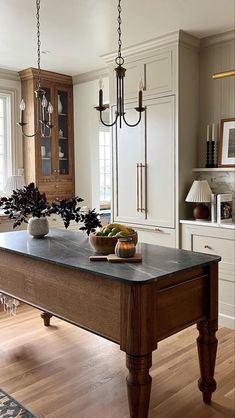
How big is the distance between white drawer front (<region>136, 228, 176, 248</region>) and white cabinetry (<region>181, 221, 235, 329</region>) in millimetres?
277

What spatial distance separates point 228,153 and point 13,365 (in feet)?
8.71

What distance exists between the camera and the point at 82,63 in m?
4.80

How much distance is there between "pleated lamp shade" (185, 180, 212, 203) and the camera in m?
3.77

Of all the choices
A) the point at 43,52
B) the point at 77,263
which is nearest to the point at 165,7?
the point at 43,52

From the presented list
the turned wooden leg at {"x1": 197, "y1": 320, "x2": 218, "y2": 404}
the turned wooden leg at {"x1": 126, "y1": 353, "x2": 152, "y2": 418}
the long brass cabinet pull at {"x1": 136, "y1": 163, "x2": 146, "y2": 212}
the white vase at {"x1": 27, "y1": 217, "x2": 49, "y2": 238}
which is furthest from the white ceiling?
the turned wooden leg at {"x1": 126, "y1": 353, "x2": 152, "y2": 418}

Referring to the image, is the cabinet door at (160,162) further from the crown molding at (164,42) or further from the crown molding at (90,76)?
the crown molding at (90,76)

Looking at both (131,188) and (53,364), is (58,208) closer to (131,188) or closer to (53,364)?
(53,364)

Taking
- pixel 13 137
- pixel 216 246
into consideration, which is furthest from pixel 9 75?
pixel 216 246

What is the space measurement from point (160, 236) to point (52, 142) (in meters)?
2.08

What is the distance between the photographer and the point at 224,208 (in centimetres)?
375

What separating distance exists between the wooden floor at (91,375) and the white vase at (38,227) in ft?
3.16

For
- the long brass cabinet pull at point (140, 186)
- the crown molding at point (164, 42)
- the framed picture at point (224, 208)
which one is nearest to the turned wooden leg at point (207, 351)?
the framed picture at point (224, 208)

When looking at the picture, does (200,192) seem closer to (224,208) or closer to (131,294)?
(224,208)

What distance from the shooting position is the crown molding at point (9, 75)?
16.5ft
